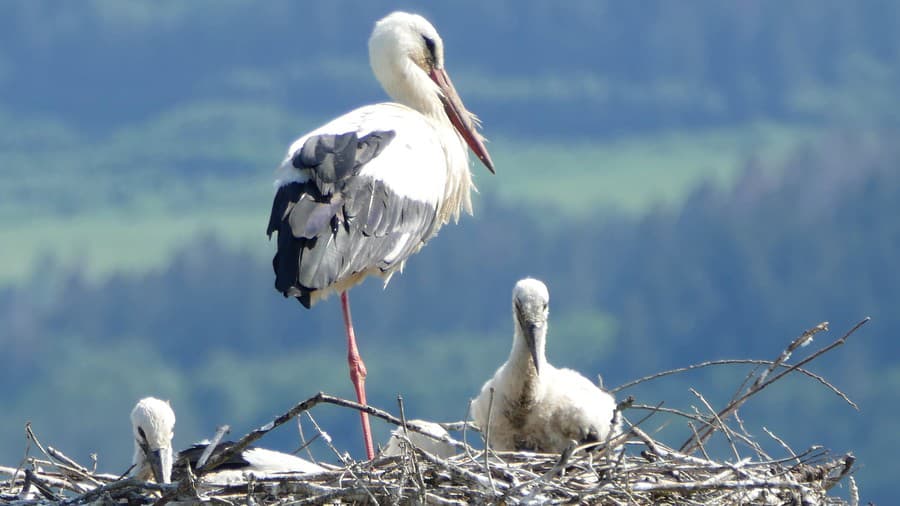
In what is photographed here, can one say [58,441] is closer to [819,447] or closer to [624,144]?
[624,144]

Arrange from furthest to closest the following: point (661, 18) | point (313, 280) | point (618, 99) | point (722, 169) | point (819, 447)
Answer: point (661, 18) → point (618, 99) → point (722, 169) → point (313, 280) → point (819, 447)

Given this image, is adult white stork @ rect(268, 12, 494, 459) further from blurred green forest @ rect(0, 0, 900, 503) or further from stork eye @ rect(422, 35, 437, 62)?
blurred green forest @ rect(0, 0, 900, 503)

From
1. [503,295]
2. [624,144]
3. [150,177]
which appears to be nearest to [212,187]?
[150,177]

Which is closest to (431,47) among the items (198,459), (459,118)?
(459,118)

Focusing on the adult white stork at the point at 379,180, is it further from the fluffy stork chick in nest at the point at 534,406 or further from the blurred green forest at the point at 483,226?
the blurred green forest at the point at 483,226

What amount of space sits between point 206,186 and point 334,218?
55293 millimetres

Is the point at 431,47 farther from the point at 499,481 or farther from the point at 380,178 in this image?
the point at 499,481

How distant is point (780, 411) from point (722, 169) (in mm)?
14484

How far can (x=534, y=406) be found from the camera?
6805 mm

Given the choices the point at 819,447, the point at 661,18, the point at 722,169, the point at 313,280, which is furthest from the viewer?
the point at 661,18

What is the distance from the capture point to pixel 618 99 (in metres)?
74.8

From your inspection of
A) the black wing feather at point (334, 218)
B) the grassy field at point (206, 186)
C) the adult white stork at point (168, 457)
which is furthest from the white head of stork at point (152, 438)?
the grassy field at point (206, 186)

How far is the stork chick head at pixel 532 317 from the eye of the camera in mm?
6848

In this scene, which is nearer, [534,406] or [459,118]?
[534,406]
